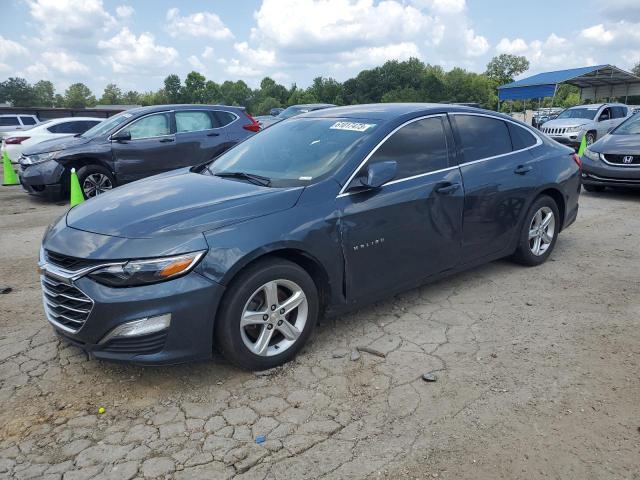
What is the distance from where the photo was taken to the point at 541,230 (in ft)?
17.0

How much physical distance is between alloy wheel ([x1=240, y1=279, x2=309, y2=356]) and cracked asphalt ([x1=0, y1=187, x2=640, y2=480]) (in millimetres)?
191

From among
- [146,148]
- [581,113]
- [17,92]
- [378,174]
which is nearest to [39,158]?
[146,148]

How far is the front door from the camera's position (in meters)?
3.56

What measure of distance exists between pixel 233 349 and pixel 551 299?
2845mm

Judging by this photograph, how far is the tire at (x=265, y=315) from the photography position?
3.03 m

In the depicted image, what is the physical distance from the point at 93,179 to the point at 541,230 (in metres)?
7.17

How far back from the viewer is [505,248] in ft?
15.7

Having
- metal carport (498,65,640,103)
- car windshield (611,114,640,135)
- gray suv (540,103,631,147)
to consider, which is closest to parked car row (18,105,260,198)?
car windshield (611,114,640,135)

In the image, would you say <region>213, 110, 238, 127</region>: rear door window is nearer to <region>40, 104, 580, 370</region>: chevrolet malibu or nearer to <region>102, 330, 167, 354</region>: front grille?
<region>40, 104, 580, 370</region>: chevrolet malibu

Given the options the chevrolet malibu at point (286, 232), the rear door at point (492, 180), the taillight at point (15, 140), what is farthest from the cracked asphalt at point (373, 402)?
the taillight at point (15, 140)

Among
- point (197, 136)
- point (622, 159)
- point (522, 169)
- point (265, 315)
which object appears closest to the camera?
point (265, 315)

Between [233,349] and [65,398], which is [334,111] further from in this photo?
[65,398]

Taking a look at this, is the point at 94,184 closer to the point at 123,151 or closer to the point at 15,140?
the point at 123,151

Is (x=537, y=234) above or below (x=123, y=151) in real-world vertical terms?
below
